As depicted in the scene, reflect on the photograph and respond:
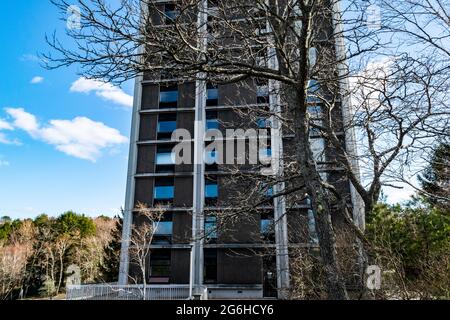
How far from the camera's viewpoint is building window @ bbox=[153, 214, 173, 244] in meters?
22.2

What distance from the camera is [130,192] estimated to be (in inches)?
906

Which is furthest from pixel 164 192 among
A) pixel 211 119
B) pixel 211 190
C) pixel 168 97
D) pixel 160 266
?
pixel 168 97

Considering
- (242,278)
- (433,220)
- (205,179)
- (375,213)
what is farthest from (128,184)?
(433,220)

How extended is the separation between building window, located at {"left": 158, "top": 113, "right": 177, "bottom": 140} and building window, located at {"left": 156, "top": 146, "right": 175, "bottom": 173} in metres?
0.94

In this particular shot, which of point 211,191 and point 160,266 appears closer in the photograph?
point 160,266

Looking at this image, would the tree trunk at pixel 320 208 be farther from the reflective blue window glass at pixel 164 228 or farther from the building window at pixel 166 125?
the building window at pixel 166 125

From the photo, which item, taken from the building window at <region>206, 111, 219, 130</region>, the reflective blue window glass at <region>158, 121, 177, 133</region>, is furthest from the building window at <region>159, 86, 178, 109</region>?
the building window at <region>206, 111, 219, 130</region>

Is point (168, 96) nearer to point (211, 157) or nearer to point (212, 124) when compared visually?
point (212, 124)

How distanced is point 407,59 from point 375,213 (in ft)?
10.7

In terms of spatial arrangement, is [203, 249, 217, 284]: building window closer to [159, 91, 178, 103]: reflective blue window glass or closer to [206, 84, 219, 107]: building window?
[206, 84, 219, 107]: building window

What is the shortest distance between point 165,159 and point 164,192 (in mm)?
2490

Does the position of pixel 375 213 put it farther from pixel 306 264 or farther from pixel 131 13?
pixel 131 13

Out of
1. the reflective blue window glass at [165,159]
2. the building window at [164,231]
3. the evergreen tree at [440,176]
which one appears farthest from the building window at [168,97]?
the evergreen tree at [440,176]

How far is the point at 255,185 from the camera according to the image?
26.4 feet
